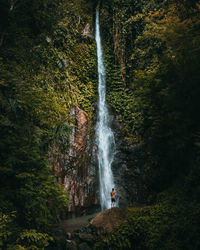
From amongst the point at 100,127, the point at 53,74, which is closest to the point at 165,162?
the point at 100,127

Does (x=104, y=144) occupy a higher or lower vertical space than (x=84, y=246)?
higher

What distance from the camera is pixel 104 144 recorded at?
38.5 feet

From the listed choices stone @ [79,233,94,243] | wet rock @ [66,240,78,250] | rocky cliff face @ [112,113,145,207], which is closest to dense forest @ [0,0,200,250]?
rocky cliff face @ [112,113,145,207]

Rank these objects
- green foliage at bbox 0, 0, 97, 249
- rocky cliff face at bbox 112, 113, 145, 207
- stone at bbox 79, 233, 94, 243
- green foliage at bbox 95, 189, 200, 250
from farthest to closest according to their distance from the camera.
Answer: rocky cliff face at bbox 112, 113, 145, 207
stone at bbox 79, 233, 94, 243
green foliage at bbox 0, 0, 97, 249
green foliage at bbox 95, 189, 200, 250

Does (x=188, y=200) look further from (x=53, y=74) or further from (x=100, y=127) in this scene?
(x=53, y=74)

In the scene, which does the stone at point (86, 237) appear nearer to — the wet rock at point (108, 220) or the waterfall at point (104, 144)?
the wet rock at point (108, 220)

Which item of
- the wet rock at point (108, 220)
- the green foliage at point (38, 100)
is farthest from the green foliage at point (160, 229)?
the green foliage at point (38, 100)

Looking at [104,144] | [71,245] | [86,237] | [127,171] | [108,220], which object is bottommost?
[71,245]

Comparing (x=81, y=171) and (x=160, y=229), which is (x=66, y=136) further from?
(x=160, y=229)

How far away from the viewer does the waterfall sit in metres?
10.5

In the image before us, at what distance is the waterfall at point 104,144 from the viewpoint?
10492mm

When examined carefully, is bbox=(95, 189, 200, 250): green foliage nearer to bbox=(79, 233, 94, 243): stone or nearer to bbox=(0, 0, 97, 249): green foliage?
bbox=(79, 233, 94, 243): stone

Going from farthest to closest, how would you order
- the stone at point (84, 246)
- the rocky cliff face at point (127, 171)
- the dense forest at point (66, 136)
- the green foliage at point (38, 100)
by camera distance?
the rocky cliff face at point (127, 171) < the stone at point (84, 246) < the green foliage at point (38, 100) < the dense forest at point (66, 136)

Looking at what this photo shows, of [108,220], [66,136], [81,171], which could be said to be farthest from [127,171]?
[108,220]
